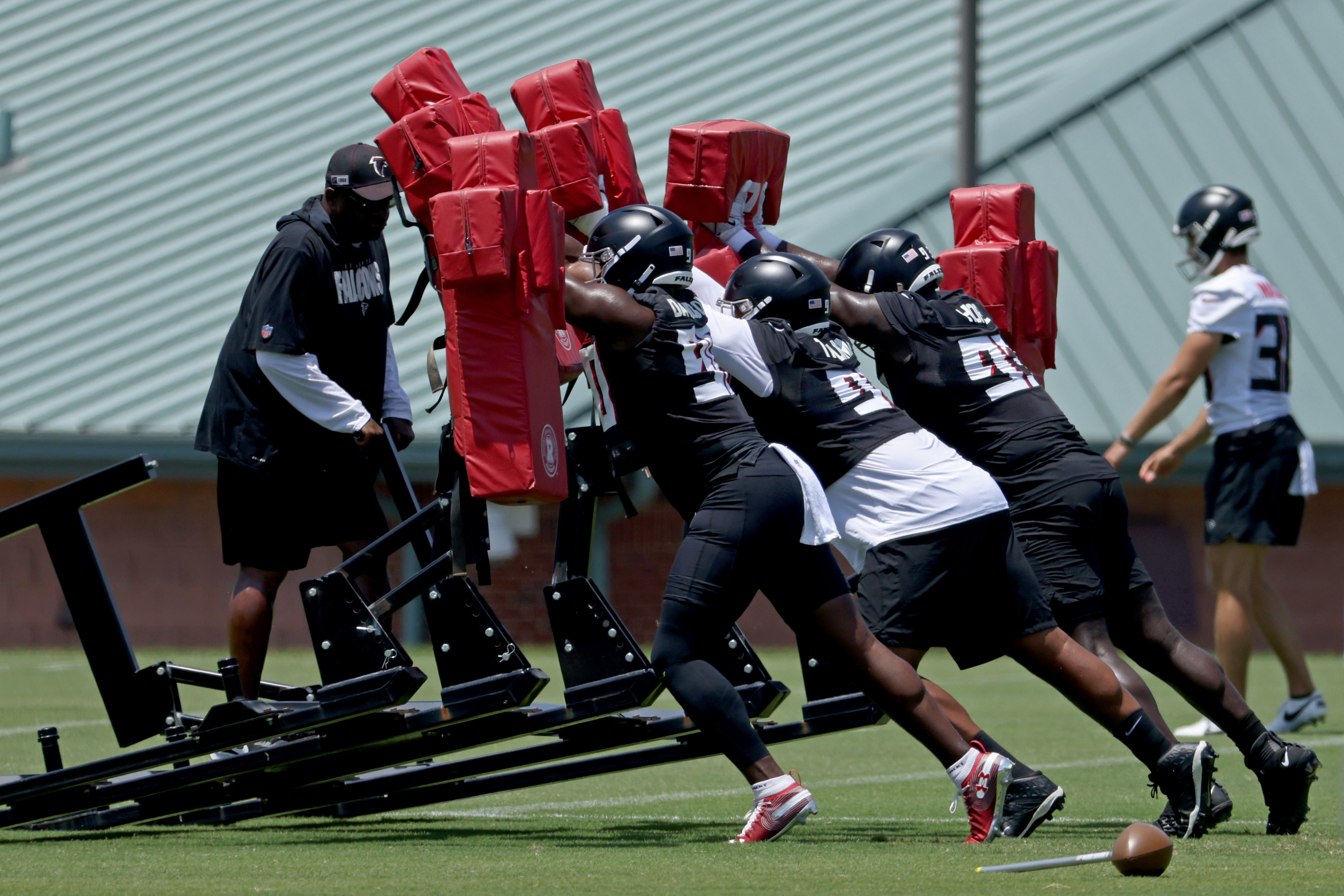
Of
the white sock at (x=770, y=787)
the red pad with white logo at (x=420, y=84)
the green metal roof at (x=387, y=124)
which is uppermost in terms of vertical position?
the green metal roof at (x=387, y=124)

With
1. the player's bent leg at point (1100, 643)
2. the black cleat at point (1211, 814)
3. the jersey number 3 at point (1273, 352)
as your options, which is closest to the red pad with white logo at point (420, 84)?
the player's bent leg at point (1100, 643)

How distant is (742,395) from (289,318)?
1525 mm

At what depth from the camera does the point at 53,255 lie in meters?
19.2

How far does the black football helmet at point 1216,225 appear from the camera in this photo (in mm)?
8734

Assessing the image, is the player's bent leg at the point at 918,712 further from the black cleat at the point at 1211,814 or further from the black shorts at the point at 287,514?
the black shorts at the point at 287,514

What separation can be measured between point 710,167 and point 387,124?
45.5 feet

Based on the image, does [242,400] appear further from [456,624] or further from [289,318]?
[456,624]

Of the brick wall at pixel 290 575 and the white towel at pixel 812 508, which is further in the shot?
the brick wall at pixel 290 575

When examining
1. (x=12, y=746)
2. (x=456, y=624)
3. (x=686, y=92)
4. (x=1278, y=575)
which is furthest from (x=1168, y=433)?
(x=456, y=624)

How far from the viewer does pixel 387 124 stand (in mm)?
19922

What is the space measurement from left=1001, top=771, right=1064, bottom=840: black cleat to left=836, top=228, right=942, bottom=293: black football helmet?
159cm

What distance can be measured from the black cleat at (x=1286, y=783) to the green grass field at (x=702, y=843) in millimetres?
74

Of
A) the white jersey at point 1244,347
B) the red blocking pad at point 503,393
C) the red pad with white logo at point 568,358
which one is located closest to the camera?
the red blocking pad at point 503,393

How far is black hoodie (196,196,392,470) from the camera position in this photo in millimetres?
6379
